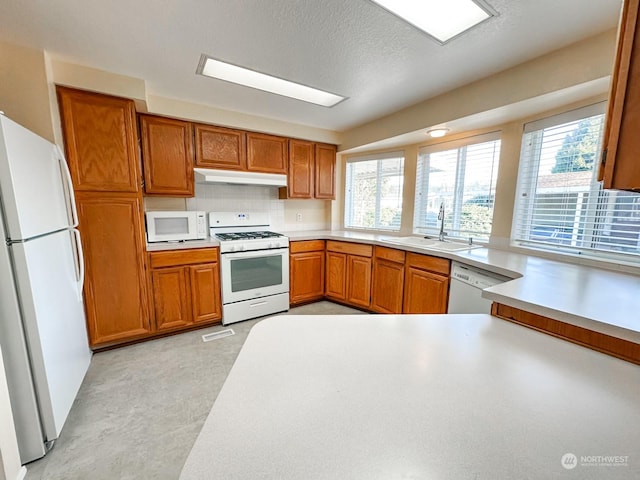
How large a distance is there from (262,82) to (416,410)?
98.6 inches

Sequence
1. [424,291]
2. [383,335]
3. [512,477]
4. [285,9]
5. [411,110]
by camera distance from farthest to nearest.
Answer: [411,110]
[424,291]
[285,9]
[383,335]
[512,477]

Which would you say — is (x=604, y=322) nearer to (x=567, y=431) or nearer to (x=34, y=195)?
(x=567, y=431)

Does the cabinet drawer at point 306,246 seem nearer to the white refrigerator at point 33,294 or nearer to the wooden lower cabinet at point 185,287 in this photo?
the wooden lower cabinet at point 185,287

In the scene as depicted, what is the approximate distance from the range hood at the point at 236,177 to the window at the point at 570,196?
2.41 m

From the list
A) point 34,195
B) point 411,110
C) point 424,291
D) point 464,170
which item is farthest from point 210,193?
point 464,170

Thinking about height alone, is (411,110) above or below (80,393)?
above

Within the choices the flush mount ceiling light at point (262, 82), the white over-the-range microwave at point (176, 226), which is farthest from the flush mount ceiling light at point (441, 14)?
the white over-the-range microwave at point (176, 226)

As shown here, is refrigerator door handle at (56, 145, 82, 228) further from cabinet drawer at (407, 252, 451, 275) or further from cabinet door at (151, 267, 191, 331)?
cabinet drawer at (407, 252, 451, 275)

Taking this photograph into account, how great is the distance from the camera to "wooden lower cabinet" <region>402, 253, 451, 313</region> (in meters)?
2.26

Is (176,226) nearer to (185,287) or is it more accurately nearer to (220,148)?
(185,287)

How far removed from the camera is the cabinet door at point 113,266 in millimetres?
2152

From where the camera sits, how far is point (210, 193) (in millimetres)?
3139

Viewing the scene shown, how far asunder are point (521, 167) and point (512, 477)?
8.23ft

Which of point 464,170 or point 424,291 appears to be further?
point 464,170
